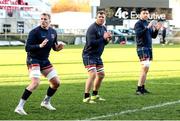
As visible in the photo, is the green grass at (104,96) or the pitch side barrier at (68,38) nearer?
the green grass at (104,96)

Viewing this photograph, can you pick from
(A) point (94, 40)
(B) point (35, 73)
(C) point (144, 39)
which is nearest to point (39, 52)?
(B) point (35, 73)

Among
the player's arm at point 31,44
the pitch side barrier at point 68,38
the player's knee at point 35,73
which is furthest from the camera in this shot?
the pitch side barrier at point 68,38

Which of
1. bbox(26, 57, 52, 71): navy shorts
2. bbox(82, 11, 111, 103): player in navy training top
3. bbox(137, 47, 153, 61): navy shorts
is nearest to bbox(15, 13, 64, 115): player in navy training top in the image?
bbox(26, 57, 52, 71): navy shorts

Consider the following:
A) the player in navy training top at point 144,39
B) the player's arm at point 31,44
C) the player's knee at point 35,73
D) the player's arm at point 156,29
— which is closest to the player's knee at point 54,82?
the player's knee at point 35,73

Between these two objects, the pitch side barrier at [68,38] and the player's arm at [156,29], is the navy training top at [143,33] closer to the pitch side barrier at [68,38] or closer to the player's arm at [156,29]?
the player's arm at [156,29]

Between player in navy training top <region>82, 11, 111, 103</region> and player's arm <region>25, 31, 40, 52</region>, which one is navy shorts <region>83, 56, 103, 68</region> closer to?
player in navy training top <region>82, 11, 111, 103</region>

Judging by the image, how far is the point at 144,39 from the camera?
16.0 meters

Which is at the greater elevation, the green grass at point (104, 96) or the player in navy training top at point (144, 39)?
the player in navy training top at point (144, 39)

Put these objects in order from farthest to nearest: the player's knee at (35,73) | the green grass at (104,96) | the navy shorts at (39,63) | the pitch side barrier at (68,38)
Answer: the pitch side barrier at (68,38)
the navy shorts at (39,63)
the player's knee at (35,73)
the green grass at (104,96)

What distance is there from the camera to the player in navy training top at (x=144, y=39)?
1577 centimetres

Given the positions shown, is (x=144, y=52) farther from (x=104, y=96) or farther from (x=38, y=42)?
(x=38, y=42)

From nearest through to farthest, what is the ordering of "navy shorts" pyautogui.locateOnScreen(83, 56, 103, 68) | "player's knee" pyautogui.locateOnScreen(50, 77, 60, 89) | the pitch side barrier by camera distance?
1. "player's knee" pyautogui.locateOnScreen(50, 77, 60, 89)
2. "navy shorts" pyautogui.locateOnScreen(83, 56, 103, 68)
3. the pitch side barrier

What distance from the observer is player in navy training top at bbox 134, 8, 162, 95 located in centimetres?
1577

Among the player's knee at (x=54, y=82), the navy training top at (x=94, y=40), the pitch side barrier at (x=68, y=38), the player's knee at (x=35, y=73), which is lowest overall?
the pitch side barrier at (x=68, y=38)
